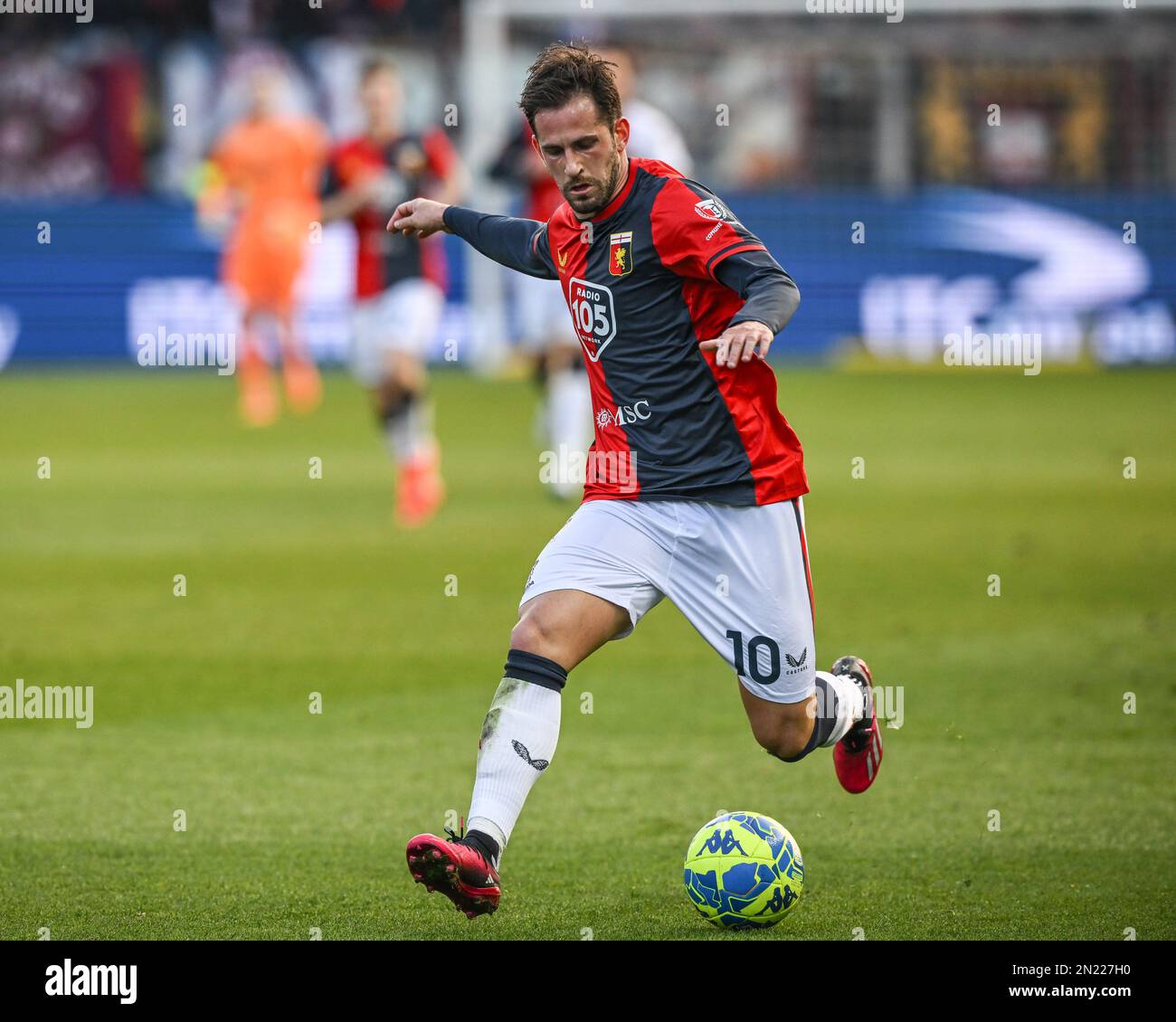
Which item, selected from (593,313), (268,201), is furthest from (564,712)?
(268,201)

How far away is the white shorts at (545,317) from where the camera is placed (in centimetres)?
1330

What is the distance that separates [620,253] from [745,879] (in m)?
1.69

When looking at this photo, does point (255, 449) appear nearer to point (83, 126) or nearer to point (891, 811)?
point (891, 811)

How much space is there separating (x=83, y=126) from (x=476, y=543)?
19.2 m

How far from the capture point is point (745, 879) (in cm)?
466

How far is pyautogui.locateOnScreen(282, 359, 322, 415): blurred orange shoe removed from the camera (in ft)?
66.9

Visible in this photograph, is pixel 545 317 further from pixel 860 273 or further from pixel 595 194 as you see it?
pixel 860 273

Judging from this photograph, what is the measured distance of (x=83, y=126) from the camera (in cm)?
2827

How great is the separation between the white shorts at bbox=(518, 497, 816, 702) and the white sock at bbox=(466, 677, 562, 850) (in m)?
0.34

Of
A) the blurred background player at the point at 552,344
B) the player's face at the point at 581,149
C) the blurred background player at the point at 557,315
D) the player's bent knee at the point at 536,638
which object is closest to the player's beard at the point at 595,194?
the player's face at the point at 581,149

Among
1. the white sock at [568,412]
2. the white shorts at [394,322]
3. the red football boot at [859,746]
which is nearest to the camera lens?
the red football boot at [859,746]

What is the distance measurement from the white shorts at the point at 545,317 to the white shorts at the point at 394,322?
2.58 feet

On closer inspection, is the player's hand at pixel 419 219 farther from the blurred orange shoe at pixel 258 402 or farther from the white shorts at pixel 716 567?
the blurred orange shoe at pixel 258 402
